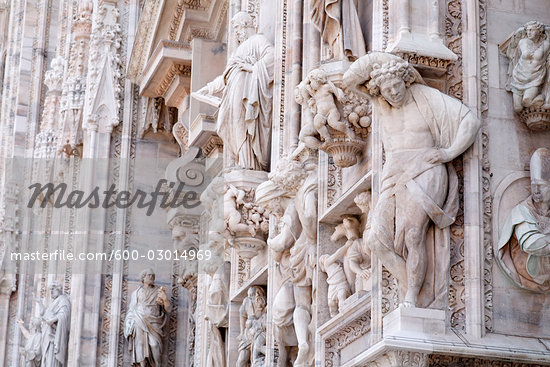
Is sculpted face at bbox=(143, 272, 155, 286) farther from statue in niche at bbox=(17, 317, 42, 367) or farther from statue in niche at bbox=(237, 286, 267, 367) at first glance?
statue in niche at bbox=(237, 286, 267, 367)

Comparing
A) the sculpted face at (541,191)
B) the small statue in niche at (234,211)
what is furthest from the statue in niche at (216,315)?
the sculpted face at (541,191)

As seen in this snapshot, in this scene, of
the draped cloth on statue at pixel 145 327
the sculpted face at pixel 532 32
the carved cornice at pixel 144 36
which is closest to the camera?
the sculpted face at pixel 532 32

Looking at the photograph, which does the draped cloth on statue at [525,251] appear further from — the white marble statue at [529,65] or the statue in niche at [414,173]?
the white marble statue at [529,65]

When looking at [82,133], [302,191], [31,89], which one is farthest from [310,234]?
[31,89]

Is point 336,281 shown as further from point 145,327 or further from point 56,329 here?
point 56,329

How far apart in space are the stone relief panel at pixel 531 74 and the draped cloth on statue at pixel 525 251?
920 millimetres

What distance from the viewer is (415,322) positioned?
11.3 meters

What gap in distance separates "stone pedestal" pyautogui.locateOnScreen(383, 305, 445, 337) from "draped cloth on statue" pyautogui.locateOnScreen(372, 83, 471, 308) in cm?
17

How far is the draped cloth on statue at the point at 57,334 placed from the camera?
27953mm

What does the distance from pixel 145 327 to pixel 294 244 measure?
10329 millimetres

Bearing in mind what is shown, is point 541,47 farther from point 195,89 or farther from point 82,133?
point 82,133

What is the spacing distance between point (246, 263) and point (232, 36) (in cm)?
337

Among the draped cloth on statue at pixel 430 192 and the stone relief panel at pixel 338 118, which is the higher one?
the stone relief panel at pixel 338 118

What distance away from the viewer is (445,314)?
11438mm
